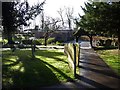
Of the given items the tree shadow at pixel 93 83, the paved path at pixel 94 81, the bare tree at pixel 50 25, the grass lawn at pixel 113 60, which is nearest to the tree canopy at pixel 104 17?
the grass lawn at pixel 113 60

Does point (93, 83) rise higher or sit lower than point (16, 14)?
lower

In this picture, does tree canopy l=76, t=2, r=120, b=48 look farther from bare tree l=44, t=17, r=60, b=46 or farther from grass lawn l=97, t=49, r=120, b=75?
bare tree l=44, t=17, r=60, b=46

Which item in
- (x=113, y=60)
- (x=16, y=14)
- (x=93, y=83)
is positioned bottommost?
(x=93, y=83)

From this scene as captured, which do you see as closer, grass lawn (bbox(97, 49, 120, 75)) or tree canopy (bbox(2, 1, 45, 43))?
grass lawn (bbox(97, 49, 120, 75))

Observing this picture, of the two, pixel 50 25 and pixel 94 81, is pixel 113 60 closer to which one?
pixel 94 81

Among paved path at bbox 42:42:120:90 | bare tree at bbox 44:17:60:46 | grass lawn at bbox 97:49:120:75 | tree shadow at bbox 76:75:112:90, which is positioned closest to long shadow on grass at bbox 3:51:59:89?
paved path at bbox 42:42:120:90

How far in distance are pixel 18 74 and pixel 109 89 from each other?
526 centimetres

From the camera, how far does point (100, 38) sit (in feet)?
139

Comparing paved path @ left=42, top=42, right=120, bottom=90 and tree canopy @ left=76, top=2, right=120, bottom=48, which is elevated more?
tree canopy @ left=76, top=2, right=120, bottom=48

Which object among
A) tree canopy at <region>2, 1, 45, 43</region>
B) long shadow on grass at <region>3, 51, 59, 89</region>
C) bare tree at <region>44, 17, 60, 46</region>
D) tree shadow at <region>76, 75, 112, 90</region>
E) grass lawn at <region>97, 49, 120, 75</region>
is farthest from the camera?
bare tree at <region>44, 17, 60, 46</region>

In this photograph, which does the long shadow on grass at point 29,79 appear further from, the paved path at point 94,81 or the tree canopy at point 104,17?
the tree canopy at point 104,17

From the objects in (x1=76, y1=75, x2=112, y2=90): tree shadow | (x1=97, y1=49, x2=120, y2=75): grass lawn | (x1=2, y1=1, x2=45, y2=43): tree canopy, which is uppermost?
(x1=2, y1=1, x2=45, y2=43): tree canopy

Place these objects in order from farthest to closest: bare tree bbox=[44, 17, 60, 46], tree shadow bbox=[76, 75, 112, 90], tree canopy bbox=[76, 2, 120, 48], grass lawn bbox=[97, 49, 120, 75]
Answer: bare tree bbox=[44, 17, 60, 46] < tree canopy bbox=[76, 2, 120, 48] < grass lawn bbox=[97, 49, 120, 75] < tree shadow bbox=[76, 75, 112, 90]

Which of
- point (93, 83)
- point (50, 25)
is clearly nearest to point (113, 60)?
point (93, 83)
